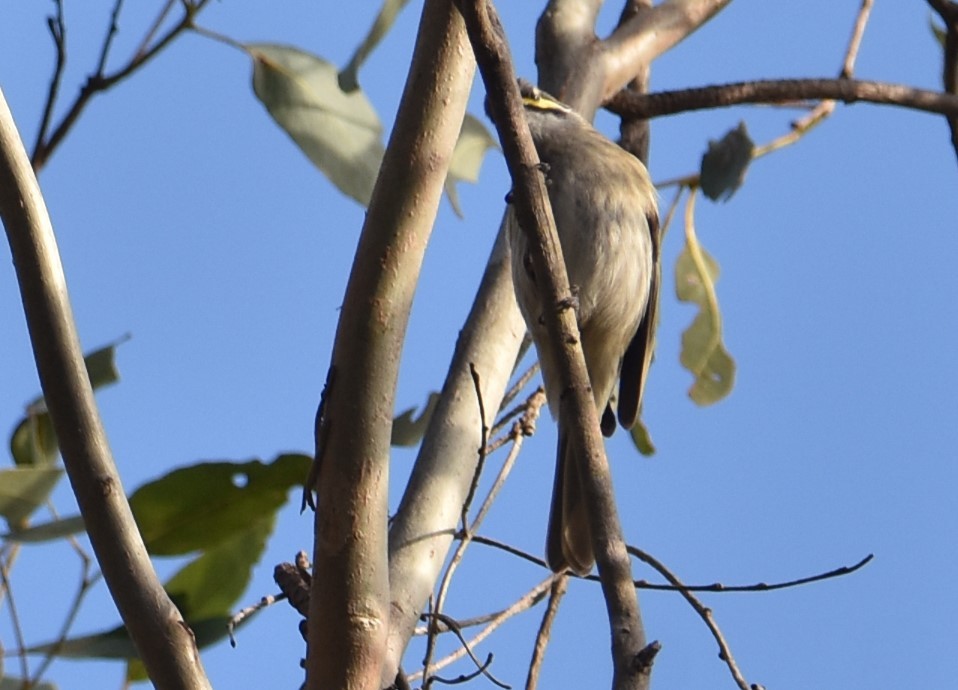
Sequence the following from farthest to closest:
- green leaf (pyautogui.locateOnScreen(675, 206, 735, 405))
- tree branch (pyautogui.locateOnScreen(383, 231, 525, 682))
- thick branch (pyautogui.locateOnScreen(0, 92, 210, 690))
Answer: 1. green leaf (pyautogui.locateOnScreen(675, 206, 735, 405))
2. tree branch (pyautogui.locateOnScreen(383, 231, 525, 682))
3. thick branch (pyautogui.locateOnScreen(0, 92, 210, 690))

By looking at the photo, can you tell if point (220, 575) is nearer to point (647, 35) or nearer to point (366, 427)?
point (366, 427)

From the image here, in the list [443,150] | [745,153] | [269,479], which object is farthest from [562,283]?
[745,153]

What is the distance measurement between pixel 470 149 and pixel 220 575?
1170 millimetres

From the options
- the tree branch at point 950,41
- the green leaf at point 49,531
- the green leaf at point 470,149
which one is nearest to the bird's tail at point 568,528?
the green leaf at point 470,149

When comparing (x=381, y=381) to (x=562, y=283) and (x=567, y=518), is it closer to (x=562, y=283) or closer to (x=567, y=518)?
(x=562, y=283)

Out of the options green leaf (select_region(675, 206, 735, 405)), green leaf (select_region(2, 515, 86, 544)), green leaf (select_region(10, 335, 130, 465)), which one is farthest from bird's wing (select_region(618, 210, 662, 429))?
green leaf (select_region(2, 515, 86, 544))

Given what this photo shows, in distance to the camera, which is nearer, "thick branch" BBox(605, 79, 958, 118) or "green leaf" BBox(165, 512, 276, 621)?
"green leaf" BBox(165, 512, 276, 621)

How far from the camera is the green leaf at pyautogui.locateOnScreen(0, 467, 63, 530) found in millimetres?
1873

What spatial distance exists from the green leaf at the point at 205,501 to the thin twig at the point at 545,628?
A: 2.35ft

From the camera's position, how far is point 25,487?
188 cm

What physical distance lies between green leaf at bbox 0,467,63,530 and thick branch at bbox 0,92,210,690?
33cm

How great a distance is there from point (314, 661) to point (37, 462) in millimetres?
602

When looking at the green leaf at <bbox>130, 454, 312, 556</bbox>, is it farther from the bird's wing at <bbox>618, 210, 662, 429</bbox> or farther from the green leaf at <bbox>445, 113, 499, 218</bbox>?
the bird's wing at <bbox>618, 210, 662, 429</bbox>

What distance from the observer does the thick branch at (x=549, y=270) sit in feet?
5.56
